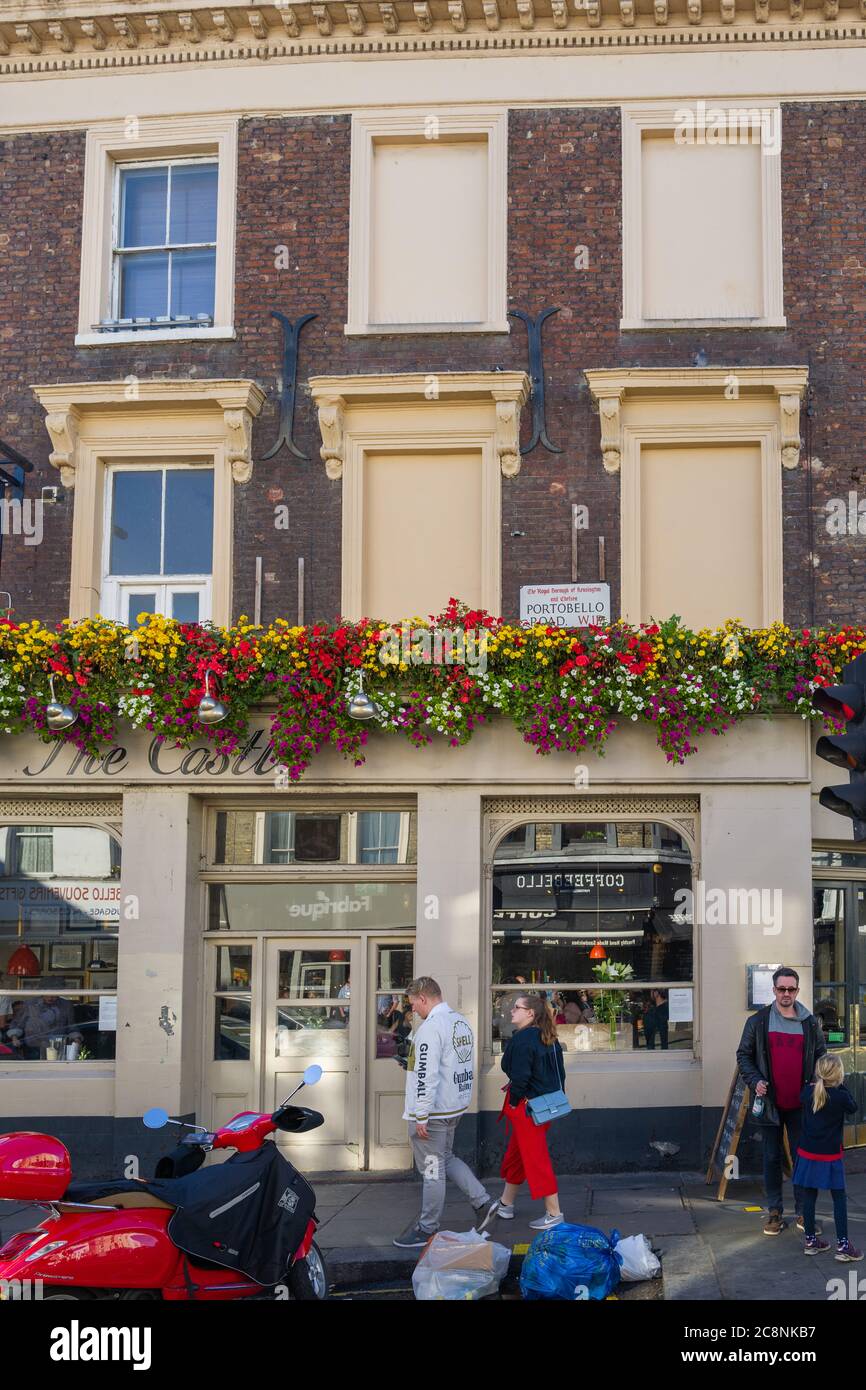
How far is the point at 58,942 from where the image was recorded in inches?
541

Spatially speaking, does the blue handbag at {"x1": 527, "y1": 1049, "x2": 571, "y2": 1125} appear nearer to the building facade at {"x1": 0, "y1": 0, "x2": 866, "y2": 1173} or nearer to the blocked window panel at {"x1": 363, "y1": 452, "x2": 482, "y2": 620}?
the building facade at {"x1": 0, "y1": 0, "x2": 866, "y2": 1173}

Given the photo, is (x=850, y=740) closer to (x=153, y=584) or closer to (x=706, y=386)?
(x=706, y=386)

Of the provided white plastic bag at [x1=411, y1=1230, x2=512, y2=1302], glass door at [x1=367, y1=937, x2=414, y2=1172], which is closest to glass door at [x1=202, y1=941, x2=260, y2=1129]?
glass door at [x1=367, y1=937, x2=414, y2=1172]

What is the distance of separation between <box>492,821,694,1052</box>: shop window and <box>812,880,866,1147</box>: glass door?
51.8 inches

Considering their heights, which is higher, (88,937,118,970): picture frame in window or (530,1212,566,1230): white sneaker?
(88,937,118,970): picture frame in window

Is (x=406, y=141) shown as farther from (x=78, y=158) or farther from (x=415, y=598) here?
(x=415, y=598)

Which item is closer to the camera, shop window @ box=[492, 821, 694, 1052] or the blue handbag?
the blue handbag

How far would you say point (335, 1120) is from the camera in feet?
43.7

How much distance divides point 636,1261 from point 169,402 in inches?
360

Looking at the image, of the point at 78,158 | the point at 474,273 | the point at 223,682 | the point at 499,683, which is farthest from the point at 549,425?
the point at 78,158

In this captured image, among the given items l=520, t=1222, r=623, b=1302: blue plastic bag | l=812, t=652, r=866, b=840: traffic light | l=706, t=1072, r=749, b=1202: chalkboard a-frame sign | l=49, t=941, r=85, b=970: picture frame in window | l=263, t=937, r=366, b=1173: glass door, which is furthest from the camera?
l=49, t=941, r=85, b=970: picture frame in window

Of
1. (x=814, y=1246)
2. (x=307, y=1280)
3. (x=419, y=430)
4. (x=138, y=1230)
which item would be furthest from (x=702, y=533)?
(x=138, y=1230)

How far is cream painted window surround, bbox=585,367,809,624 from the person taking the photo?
13.5 m

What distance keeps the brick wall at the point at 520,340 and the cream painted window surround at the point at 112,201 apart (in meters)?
0.13
